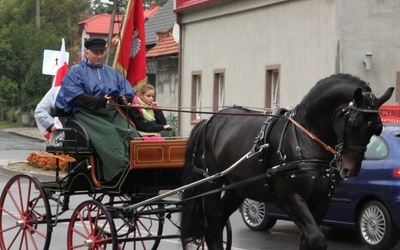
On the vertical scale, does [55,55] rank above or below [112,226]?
above

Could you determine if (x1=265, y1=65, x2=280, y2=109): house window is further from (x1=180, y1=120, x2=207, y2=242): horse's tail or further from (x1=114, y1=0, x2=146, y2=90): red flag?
(x1=180, y1=120, x2=207, y2=242): horse's tail

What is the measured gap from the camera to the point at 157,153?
920 centimetres

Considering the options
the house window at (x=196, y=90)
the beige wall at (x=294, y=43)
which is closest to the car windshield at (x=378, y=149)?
the beige wall at (x=294, y=43)

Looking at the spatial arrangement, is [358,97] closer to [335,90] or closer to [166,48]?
[335,90]

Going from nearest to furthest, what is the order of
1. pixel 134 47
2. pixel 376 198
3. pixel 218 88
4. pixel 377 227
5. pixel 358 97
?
pixel 358 97 → pixel 134 47 → pixel 377 227 → pixel 376 198 → pixel 218 88

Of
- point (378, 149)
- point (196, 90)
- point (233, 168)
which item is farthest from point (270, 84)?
point (233, 168)

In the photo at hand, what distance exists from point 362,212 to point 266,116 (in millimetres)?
3845

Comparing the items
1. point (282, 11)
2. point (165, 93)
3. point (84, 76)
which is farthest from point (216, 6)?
point (84, 76)

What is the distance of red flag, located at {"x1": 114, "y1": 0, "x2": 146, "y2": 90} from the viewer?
10.6 m

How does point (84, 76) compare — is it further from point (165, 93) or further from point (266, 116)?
point (165, 93)

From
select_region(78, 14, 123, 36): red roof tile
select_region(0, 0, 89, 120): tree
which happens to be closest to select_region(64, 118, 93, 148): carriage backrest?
select_region(0, 0, 89, 120): tree

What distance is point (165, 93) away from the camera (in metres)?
36.5

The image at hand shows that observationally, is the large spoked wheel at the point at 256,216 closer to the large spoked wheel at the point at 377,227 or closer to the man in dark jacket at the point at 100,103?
the large spoked wheel at the point at 377,227

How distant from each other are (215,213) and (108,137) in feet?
4.54
